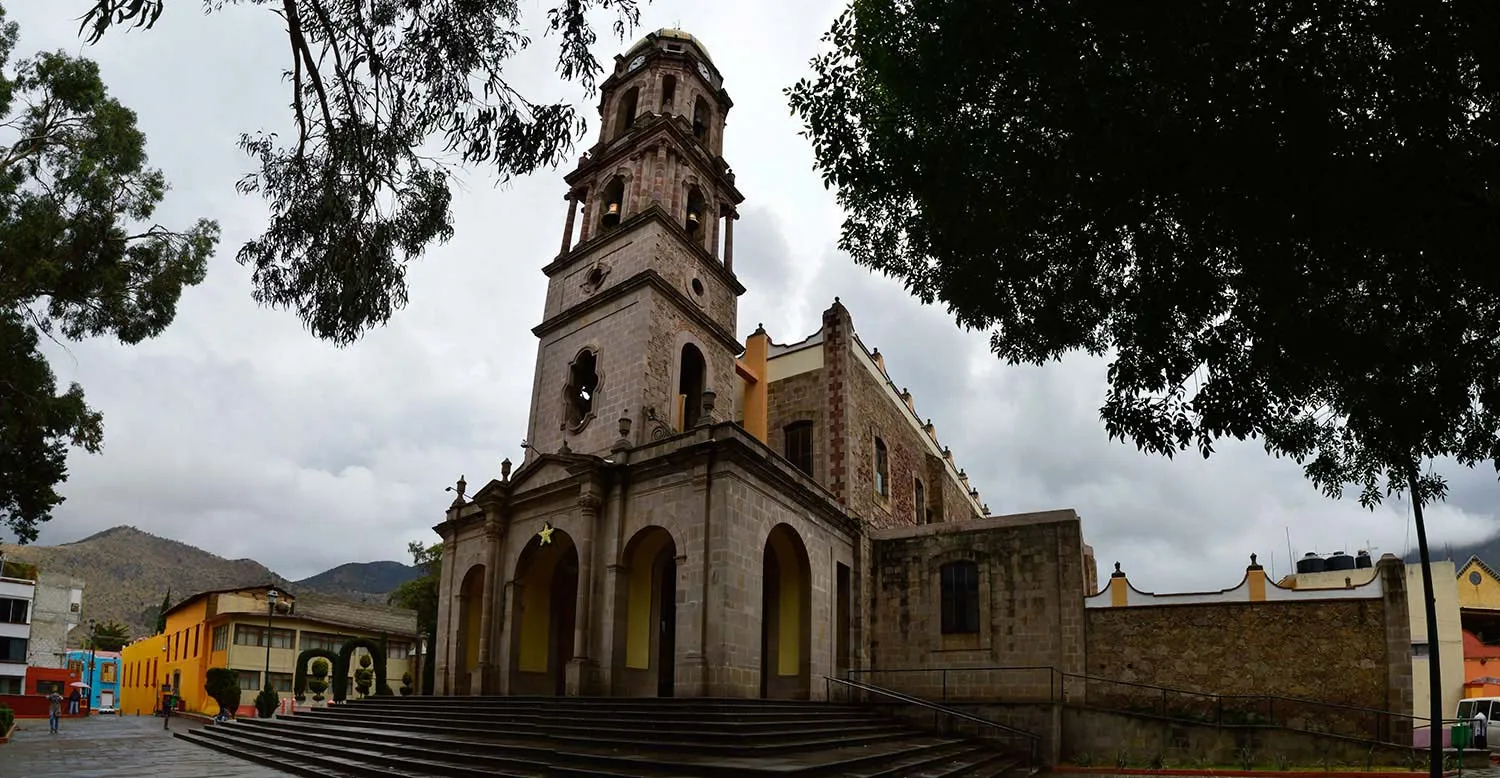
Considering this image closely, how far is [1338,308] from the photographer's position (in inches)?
270

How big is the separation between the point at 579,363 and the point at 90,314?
940 cm

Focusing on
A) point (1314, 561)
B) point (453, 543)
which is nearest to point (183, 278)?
point (453, 543)

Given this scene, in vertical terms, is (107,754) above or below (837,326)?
below

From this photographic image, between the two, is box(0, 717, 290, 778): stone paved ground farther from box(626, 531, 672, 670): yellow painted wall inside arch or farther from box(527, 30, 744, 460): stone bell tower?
box(527, 30, 744, 460): stone bell tower

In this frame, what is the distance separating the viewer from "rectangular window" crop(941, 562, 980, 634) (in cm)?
2064

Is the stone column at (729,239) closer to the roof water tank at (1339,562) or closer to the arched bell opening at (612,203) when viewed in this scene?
the arched bell opening at (612,203)

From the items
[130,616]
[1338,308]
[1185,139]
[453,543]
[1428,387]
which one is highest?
[1185,139]

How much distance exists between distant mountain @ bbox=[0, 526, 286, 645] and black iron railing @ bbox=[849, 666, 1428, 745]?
101m

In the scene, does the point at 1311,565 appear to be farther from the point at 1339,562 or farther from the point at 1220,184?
the point at 1220,184

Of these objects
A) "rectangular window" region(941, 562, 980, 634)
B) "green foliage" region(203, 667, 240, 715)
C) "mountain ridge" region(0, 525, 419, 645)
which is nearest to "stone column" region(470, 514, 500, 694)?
A: "rectangular window" region(941, 562, 980, 634)

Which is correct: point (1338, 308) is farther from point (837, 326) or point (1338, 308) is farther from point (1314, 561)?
point (1314, 561)

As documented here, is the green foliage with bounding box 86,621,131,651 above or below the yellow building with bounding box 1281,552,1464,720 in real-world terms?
below

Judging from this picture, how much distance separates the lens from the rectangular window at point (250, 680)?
39.2 metres

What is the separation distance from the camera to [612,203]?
2333 centimetres
